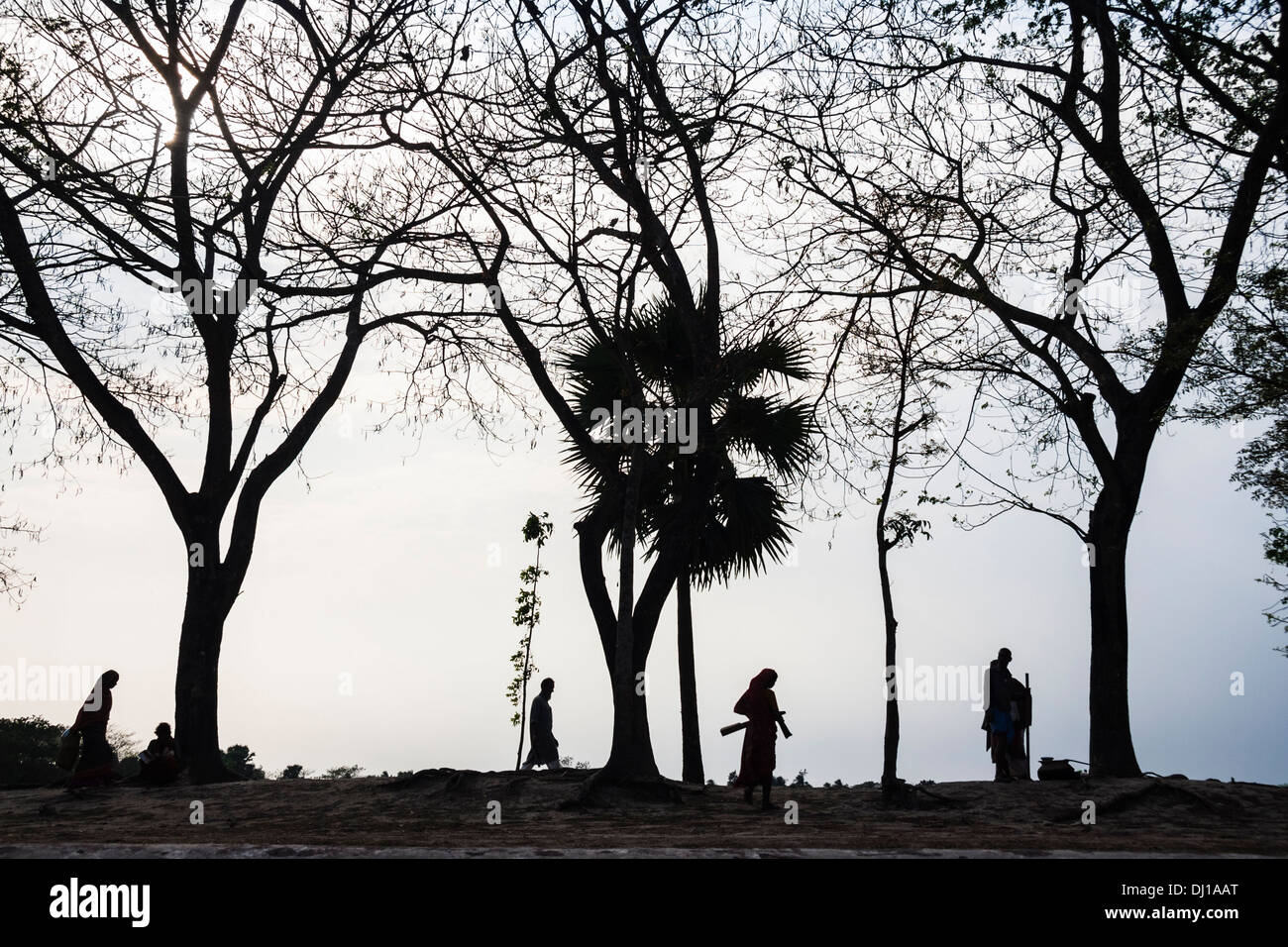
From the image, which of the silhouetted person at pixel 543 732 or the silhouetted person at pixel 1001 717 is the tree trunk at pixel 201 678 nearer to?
the silhouetted person at pixel 543 732

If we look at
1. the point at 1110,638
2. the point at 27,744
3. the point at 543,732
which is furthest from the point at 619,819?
the point at 27,744

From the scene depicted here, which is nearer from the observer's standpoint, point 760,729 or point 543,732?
point 760,729

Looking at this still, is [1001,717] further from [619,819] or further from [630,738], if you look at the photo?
[619,819]

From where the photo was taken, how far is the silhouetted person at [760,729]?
14.3m

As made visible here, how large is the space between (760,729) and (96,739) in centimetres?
903

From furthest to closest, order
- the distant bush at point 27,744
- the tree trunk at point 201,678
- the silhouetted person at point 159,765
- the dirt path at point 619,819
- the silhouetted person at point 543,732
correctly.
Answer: the distant bush at point 27,744
the silhouetted person at point 543,732
the tree trunk at point 201,678
the silhouetted person at point 159,765
the dirt path at point 619,819

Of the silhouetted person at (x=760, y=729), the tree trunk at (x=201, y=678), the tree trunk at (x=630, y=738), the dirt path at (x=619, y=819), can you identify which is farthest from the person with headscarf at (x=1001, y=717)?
the tree trunk at (x=201, y=678)

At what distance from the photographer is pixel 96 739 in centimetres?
1606

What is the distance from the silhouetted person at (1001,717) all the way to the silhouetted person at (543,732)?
6.63 m

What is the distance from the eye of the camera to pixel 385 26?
15375mm
